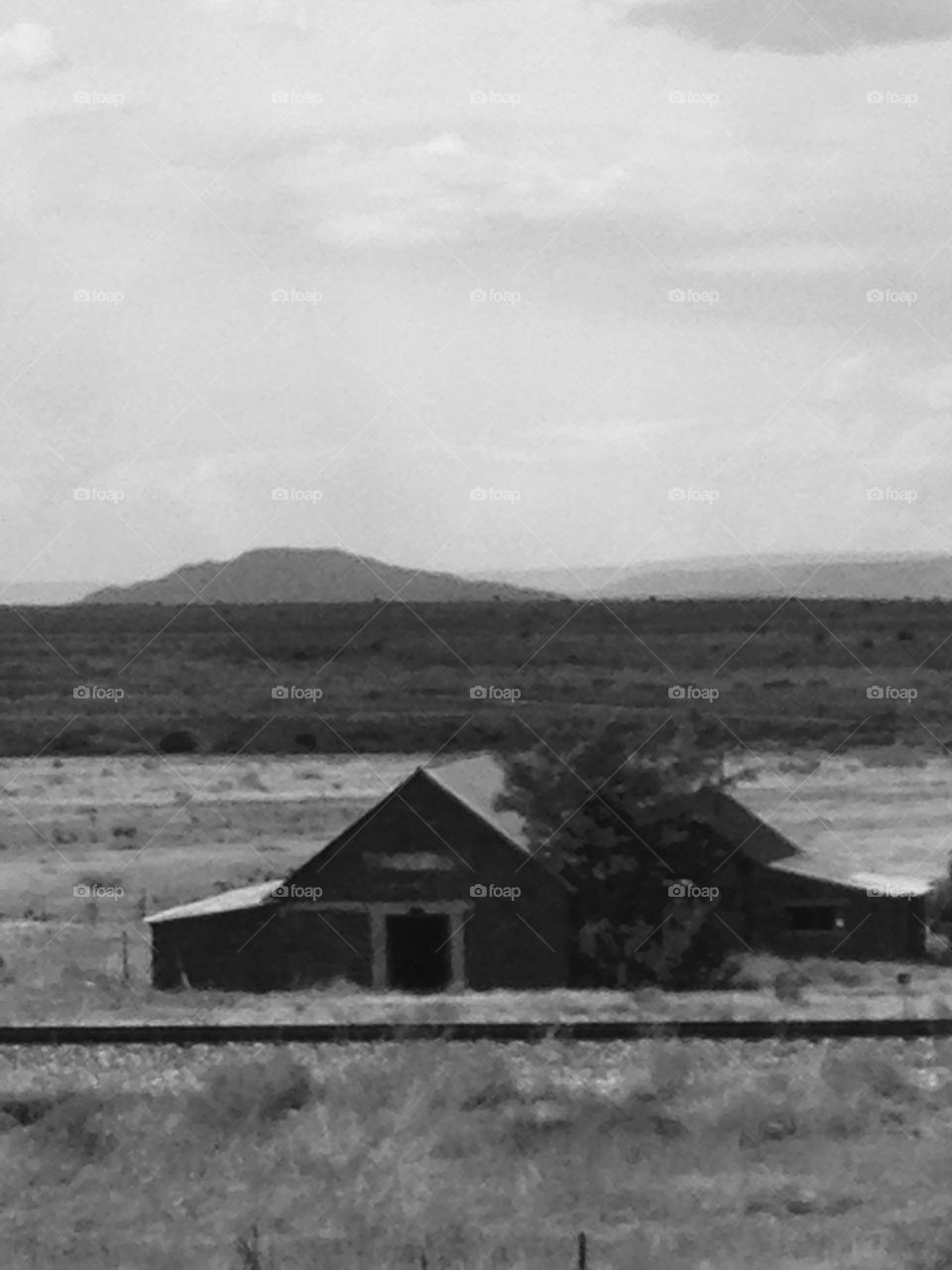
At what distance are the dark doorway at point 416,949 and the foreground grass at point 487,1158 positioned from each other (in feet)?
2.29

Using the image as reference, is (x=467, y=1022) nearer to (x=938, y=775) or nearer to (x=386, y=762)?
(x=386, y=762)

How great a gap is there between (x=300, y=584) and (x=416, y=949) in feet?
7.52

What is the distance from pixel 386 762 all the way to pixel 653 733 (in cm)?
168

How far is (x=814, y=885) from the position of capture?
453 inches

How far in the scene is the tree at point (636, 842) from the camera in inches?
449

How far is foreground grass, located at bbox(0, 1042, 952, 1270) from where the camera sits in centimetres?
906

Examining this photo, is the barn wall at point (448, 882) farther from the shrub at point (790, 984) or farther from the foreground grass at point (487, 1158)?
the shrub at point (790, 984)

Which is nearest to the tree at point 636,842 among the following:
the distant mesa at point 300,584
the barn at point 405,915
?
the barn at point 405,915

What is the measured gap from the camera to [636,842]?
1159 cm

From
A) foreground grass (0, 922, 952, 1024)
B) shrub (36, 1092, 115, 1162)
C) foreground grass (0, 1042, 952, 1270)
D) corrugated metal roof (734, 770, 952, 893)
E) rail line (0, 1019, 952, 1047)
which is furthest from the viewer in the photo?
corrugated metal roof (734, 770, 952, 893)

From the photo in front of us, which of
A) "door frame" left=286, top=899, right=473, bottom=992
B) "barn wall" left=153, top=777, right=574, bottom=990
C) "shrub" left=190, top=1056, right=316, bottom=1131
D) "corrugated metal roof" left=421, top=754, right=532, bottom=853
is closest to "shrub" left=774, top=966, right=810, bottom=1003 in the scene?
"barn wall" left=153, top=777, right=574, bottom=990

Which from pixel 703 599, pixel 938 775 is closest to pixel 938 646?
pixel 938 775

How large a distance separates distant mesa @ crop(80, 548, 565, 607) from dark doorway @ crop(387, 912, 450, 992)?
1.93 m

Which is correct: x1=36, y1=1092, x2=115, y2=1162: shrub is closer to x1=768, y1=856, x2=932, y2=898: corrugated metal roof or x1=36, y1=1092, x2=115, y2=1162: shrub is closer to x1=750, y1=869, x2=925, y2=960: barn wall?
x1=750, y1=869, x2=925, y2=960: barn wall
